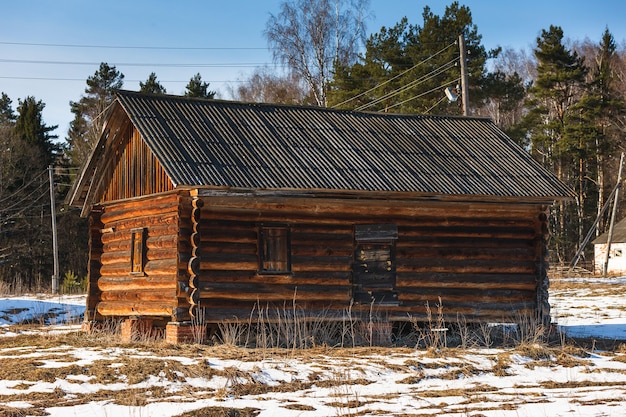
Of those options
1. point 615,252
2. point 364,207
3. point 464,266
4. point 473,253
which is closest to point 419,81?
point 615,252

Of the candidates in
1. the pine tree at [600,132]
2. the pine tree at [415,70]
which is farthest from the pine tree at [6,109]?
the pine tree at [600,132]

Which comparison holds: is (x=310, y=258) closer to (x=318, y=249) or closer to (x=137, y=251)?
(x=318, y=249)

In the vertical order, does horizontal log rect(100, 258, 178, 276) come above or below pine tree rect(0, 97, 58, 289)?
below

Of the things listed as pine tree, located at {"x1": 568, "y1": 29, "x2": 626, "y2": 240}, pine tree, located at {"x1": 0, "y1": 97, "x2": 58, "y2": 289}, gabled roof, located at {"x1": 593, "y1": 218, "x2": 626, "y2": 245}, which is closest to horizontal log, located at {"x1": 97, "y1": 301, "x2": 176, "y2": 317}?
pine tree, located at {"x1": 0, "y1": 97, "x2": 58, "y2": 289}

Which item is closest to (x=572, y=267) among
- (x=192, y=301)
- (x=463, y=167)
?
(x=463, y=167)

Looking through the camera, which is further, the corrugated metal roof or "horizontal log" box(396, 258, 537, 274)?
"horizontal log" box(396, 258, 537, 274)

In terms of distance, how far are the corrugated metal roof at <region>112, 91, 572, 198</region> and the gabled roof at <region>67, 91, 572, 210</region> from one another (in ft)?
0.08

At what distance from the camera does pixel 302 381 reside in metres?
14.0

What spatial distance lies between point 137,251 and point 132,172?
1698mm

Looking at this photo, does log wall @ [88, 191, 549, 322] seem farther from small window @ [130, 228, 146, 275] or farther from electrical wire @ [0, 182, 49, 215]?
electrical wire @ [0, 182, 49, 215]

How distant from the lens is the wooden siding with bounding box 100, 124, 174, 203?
1911cm

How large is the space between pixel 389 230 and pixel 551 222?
34.4 metres

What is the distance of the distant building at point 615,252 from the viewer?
47.5 m

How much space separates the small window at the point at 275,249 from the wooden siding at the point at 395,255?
14 cm
